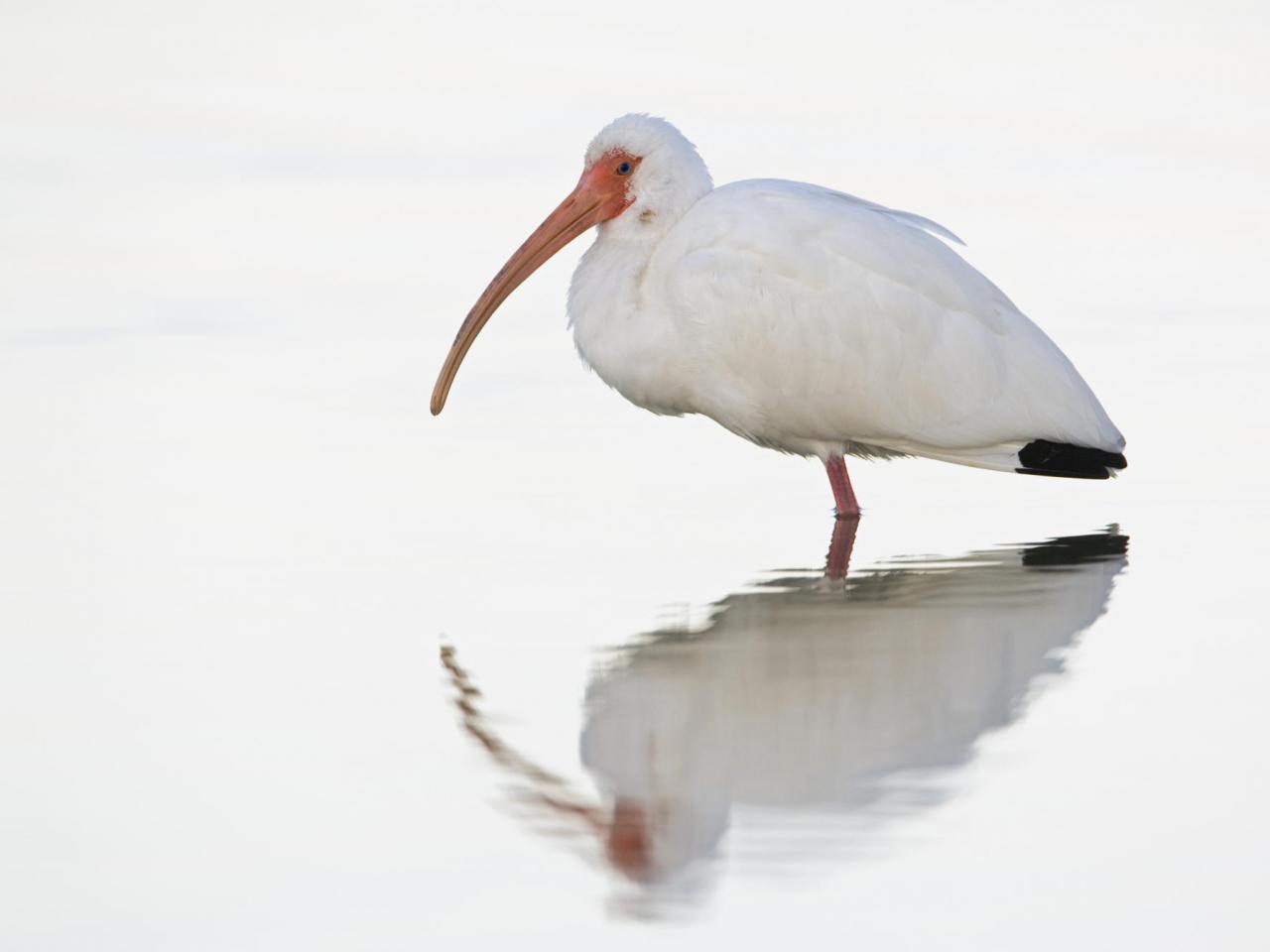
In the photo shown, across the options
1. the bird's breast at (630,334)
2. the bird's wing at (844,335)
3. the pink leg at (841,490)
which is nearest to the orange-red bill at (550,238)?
the bird's breast at (630,334)

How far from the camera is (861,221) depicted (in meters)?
10.8

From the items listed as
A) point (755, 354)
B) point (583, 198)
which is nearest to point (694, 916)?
point (755, 354)

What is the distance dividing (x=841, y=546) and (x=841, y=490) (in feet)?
2.76

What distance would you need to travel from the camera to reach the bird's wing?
10547 millimetres

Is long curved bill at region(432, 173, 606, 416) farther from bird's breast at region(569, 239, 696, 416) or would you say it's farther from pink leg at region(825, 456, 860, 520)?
pink leg at region(825, 456, 860, 520)

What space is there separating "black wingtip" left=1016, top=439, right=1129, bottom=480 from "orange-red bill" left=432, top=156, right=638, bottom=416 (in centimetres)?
262

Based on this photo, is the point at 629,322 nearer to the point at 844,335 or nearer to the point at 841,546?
the point at 844,335

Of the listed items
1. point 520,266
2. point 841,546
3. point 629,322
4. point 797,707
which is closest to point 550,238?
point 520,266

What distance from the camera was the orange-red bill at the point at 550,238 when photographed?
11.4 meters

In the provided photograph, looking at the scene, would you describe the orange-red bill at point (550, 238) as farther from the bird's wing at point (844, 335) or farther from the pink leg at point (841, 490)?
the pink leg at point (841, 490)

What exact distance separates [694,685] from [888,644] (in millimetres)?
949

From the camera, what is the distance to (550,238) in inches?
462

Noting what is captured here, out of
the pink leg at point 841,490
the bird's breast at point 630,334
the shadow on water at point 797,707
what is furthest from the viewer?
the pink leg at point 841,490

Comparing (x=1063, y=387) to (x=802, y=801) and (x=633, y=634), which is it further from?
(x=802, y=801)
